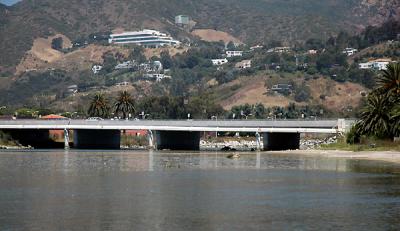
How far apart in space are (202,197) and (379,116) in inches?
2883

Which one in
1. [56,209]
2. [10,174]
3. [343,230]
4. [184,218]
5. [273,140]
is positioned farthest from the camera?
[273,140]

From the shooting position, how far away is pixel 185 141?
19325 cm

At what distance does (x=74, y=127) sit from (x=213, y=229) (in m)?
132

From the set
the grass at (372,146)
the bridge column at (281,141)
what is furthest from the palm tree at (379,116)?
the bridge column at (281,141)

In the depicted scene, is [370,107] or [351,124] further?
[351,124]

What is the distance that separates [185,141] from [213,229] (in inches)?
5440

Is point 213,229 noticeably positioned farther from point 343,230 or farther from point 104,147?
point 104,147

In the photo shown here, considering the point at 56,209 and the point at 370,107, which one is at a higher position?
the point at 370,107

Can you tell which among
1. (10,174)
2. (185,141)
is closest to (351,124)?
(185,141)

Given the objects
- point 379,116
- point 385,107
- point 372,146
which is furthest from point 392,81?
point 372,146

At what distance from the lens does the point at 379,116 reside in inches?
5541

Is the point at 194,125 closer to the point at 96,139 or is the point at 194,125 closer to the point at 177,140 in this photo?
the point at 177,140

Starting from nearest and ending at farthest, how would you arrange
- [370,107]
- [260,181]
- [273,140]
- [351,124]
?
[260,181] → [370,107] → [351,124] → [273,140]

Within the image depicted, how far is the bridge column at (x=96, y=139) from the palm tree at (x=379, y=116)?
68866mm
